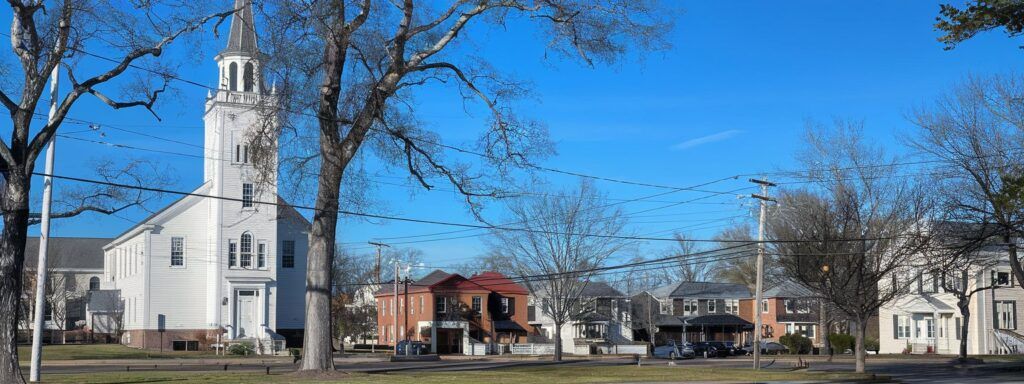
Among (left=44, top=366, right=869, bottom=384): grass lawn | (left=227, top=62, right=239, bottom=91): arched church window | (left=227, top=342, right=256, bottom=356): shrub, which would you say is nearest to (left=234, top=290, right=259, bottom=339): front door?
(left=227, top=342, right=256, bottom=356): shrub

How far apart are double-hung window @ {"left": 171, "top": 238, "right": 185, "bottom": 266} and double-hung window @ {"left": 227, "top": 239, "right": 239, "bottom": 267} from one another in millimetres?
3392

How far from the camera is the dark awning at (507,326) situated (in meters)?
80.1

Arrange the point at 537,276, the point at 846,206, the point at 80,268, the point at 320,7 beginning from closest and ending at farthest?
the point at 320,7
the point at 846,206
the point at 537,276
the point at 80,268

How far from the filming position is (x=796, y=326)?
9262 centimetres

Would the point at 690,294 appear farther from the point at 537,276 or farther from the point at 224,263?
the point at 224,263

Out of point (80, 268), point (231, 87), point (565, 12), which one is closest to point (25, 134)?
point (565, 12)

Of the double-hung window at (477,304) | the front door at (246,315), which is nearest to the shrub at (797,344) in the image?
the double-hung window at (477,304)

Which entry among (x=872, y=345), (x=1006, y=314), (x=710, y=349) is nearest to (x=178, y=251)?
(x=710, y=349)

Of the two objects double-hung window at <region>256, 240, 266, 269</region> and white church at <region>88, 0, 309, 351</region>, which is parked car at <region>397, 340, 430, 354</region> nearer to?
white church at <region>88, 0, 309, 351</region>

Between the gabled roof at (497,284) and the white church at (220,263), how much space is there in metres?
18.6

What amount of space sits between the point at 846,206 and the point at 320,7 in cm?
2197

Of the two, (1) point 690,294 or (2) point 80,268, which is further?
(2) point 80,268

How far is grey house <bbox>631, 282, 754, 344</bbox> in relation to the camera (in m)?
88.4

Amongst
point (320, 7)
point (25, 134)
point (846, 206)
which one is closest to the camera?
point (25, 134)
